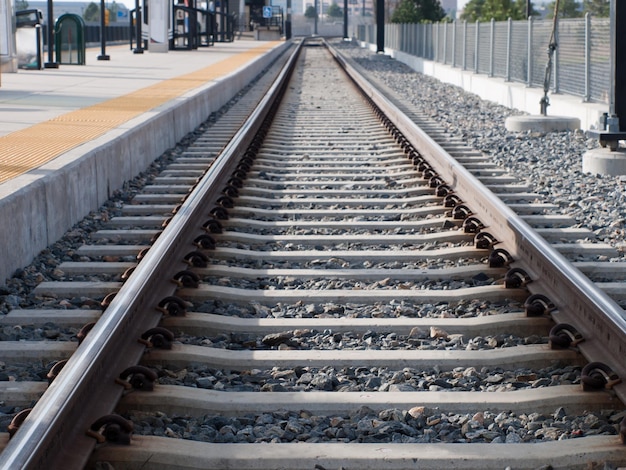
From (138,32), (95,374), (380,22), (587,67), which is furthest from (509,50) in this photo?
(380,22)

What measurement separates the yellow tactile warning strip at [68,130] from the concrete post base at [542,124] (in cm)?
459

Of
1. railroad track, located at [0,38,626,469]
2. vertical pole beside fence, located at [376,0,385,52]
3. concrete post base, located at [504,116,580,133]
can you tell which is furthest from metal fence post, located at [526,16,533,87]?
vertical pole beside fence, located at [376,0,385,52]

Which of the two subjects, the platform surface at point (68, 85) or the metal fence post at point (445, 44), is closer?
the platform surface at point (68, 85)

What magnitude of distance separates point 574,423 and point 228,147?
24.2ft

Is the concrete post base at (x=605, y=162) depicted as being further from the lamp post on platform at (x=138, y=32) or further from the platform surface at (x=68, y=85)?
the lamp post on platform at (x=138, y=32)

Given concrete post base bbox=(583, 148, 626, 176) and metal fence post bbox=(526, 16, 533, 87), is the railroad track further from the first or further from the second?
metal fence post bbox=(526, 16, 533, 87)

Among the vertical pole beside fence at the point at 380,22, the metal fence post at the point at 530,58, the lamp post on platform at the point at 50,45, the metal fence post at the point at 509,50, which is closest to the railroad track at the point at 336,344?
the metal fence post at the point at 530,58

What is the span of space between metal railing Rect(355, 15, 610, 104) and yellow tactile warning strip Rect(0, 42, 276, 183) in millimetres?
5975

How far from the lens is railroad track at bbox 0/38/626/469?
341 cm

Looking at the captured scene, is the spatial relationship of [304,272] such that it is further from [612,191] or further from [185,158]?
[185,158]

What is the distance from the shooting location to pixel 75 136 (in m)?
9.72

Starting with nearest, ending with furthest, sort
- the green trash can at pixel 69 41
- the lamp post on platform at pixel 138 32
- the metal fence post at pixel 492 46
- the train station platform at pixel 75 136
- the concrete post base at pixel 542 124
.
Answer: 1. the train station platform at pixel 75 136
2. the concrete post base at pixel 542 124
3. the metal fence post at pixel 492 46
4. the green trash can at pixel 69 41
5. the lamp post on platform at pixel 138 32

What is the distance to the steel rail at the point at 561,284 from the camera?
4168mm

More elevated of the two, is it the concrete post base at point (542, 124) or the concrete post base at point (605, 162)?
the concrete post base at point (542, 124)
